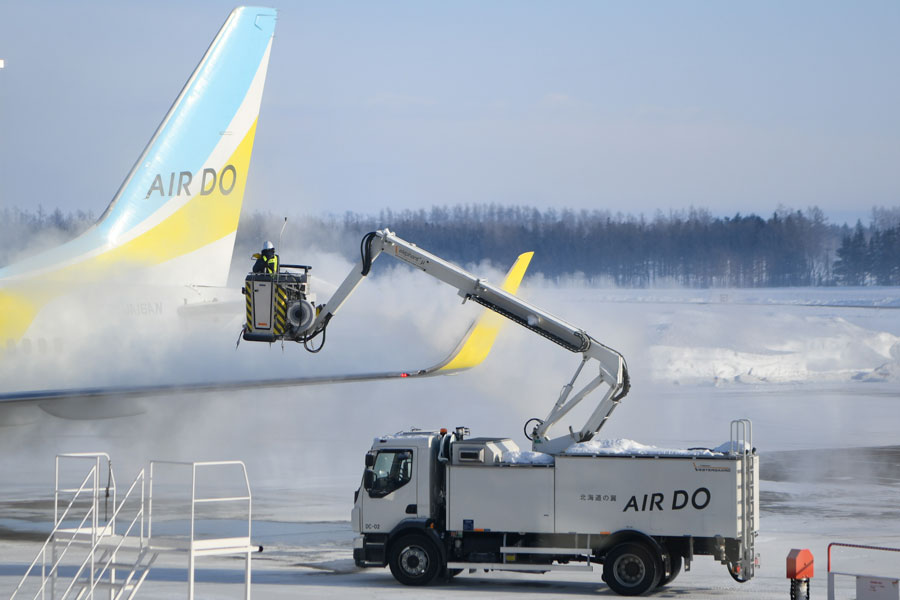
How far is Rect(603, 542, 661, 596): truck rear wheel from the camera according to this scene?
15023 millimetres

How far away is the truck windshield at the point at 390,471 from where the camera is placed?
1599 centimetres

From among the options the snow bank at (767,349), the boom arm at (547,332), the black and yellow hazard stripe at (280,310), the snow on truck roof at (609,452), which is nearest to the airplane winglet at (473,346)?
the boom arm at (547,332)

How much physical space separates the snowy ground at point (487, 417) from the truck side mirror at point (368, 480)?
4.14ft

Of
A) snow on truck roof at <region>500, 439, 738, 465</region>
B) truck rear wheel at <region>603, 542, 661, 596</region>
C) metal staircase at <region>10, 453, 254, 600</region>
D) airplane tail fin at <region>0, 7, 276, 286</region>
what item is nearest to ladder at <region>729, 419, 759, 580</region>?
snow on truck roof at <region>500, 439, 738, 465</region>

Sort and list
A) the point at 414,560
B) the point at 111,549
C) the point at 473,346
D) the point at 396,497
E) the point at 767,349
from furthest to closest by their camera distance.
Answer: the point at 767,349, the point at 473,346, the point at 396,497, the point at 414,560, the point at 111,549

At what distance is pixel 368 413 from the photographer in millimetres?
36000

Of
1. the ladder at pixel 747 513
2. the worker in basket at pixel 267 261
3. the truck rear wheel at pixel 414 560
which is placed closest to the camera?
the ladder at pixel 747 513

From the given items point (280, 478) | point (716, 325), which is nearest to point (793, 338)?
point (716, 325)

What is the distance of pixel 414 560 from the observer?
15.7m

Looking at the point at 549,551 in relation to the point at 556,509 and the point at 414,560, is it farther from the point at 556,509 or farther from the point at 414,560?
the point at 414,560

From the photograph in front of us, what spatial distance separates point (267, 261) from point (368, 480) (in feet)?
11.6

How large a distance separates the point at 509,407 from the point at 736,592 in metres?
21.5

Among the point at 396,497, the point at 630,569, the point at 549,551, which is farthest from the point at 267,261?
the point at 630,569

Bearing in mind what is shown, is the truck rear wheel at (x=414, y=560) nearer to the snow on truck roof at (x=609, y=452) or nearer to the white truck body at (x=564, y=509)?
the white truck body at (x=564, y=509)
